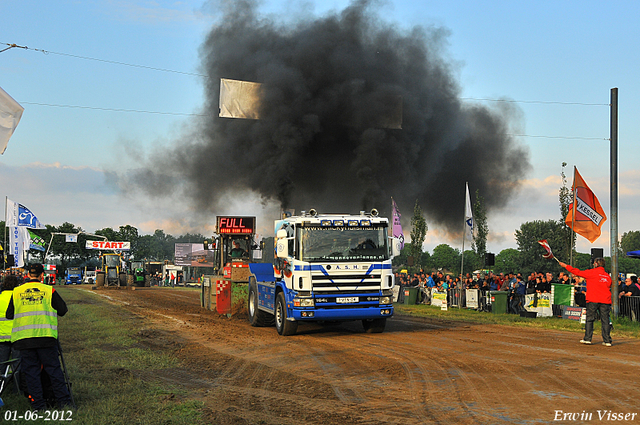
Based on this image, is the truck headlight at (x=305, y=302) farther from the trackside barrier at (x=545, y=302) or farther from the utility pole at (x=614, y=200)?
the utility pole at (x=614, y=200)

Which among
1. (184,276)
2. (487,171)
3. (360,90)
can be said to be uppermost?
(360,90)

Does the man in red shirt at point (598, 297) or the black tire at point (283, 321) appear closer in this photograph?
the man in red shirt at point (598, 297)

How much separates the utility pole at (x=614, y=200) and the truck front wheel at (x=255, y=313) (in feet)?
34.4

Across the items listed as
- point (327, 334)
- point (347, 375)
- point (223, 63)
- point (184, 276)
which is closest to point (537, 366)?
point (347, 375)

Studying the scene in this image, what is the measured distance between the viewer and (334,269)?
1332 cm

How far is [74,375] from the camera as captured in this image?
9.04 m

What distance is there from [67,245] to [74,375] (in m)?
97.8

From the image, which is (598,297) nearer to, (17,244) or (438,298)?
(438,298)

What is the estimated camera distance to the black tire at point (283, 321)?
13852 millimetres

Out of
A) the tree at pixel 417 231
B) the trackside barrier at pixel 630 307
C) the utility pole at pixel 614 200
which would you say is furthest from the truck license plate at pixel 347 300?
the tree at pixel 417 231

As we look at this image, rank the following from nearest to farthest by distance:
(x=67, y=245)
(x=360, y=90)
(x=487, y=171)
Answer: (x=360, y=90) → (x=487, y=171) → (x=67, y=245)

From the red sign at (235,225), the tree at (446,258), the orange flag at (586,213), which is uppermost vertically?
the orange flag at (586,213)

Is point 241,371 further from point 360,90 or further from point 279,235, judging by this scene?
point 360,90

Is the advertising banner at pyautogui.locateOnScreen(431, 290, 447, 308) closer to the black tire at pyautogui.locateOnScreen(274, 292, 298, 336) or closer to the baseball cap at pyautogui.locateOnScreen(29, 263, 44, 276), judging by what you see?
the black tire at pyautogui.locateOnScreen(274, 292, 298, 336)
